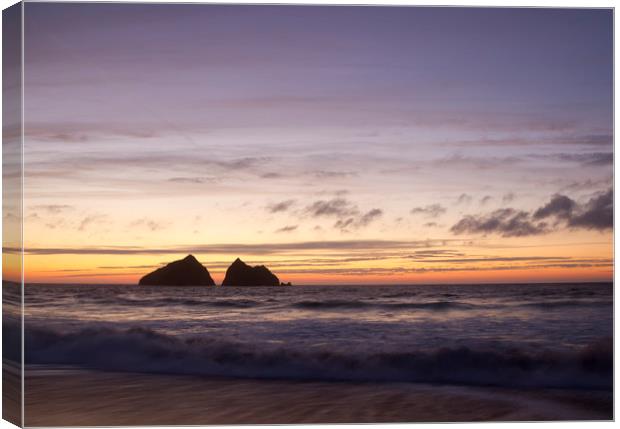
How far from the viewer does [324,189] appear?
6457 millimetres

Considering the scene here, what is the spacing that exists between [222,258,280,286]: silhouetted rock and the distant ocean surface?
4.6 inches

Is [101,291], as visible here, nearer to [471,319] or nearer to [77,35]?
[77,35]

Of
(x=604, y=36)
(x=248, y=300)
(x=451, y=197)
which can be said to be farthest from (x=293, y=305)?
(x=604, y=36)

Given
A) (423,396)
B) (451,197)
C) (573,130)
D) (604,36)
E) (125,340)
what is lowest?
(423,396)

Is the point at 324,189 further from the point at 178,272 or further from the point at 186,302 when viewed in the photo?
the point at 186,302

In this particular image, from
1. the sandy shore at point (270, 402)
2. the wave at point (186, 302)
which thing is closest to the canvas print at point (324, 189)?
the sandy shore at point (270, 402)

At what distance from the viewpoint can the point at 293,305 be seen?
7.20 meters

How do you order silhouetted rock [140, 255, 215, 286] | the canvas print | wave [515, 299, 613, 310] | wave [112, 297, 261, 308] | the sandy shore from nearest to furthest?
the sandy shore → the canvas print → wave [515, 299, 613, 310] → silhouetted rock [140, 255, 215, 286] → wave [112, 297, 261, 308]

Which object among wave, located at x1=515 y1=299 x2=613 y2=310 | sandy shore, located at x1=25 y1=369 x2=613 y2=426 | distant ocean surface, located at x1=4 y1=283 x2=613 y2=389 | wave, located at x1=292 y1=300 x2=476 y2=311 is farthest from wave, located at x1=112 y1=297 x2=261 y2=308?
wave, located at x1=515 y1=299 x2=613 y2=310

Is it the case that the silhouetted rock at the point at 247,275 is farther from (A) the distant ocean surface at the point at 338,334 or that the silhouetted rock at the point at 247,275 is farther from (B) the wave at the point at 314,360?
Result: (B) the wave at the point at 314,360

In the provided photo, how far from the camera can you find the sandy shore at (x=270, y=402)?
20.0ft

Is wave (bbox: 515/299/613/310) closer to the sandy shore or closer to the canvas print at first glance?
the canvas print

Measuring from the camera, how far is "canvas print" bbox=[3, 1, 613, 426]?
6.21 meters

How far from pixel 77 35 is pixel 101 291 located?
228cm
